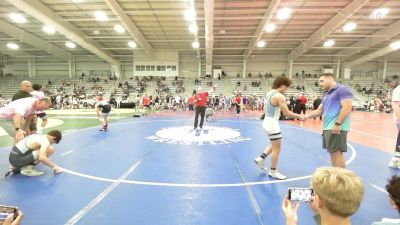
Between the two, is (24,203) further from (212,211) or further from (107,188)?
(212,211)

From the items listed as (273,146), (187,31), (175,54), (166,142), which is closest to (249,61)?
(175,54)

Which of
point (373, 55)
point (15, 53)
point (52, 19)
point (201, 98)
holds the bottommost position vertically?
point (201, 98)

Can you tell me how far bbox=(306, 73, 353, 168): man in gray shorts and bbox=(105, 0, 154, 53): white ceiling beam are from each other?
1837 cm

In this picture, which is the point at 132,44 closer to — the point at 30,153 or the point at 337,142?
the point at 30,153

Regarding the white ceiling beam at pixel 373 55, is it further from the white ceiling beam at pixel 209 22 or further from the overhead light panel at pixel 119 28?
the overhead light panel at pixel 119 28

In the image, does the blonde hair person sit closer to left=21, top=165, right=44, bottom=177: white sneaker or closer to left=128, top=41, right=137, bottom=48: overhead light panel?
left=21, top=165, right=44, bottom=177: white sneaker

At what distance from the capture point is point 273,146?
17.2 feet

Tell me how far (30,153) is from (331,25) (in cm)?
2502

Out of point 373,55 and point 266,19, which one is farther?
point 373,55

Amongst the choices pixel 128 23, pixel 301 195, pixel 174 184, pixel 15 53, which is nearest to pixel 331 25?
pixel 128 23

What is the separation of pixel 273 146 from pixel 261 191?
3.77ft

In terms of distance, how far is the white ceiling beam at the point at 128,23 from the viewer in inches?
797

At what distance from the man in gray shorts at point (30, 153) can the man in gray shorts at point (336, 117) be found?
4.63 meters

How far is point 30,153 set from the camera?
16.4ft
